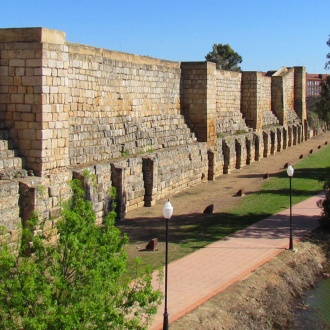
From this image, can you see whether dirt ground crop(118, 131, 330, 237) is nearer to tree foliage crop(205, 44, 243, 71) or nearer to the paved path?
the paved path

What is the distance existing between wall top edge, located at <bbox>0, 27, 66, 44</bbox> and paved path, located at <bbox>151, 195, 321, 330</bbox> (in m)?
5.56

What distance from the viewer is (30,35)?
13.7 metres

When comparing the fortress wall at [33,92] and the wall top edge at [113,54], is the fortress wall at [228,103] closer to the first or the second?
the wall top edge at [113,54]

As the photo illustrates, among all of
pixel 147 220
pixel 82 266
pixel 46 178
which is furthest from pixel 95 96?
pixel 82 266

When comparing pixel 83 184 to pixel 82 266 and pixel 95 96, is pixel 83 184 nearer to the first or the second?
pixel 95 96

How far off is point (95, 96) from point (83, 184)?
413 centimetres

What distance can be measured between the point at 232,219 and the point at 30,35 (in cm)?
784

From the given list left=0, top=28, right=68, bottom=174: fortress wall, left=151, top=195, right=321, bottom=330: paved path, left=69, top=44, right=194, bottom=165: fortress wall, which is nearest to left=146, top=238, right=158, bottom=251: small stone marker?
left=151, top=195, right=321, bottom=330: paved path

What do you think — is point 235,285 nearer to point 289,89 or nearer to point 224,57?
point 289,89

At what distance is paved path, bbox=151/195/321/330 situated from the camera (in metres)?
11.1

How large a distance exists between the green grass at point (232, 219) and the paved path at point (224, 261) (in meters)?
0.40

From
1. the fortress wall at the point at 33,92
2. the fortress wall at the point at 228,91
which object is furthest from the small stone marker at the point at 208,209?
the fortress wall at the point at 228,91

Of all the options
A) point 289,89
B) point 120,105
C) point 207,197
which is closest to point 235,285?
point 120,105

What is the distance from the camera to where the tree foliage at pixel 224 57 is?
68688 mm
